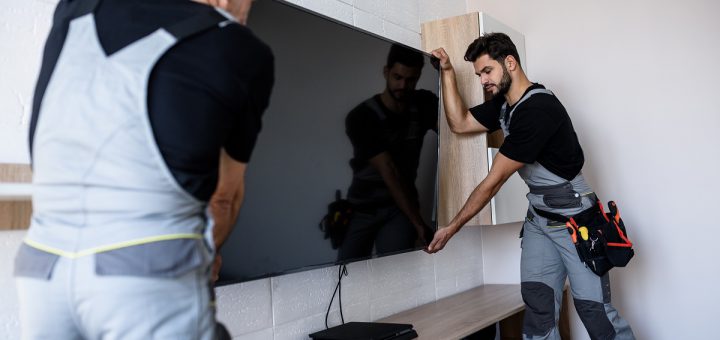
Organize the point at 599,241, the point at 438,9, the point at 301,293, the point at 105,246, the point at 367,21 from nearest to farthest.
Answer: the point at 105,246 < the point at 301,293 < the point at 599,241 < the point at 367,21 < the point at 438,9

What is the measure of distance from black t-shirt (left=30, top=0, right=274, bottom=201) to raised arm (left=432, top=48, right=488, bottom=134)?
82.1 inches

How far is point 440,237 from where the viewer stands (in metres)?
2.79

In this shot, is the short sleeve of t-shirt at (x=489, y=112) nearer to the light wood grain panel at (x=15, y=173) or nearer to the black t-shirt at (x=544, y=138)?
the black t-shirt at (x=544, y=138)

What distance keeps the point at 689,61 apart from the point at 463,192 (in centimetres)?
140

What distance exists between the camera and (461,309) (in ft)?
9.76

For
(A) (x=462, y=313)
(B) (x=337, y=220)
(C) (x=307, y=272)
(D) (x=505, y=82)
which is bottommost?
(A) (x=462, y=313)

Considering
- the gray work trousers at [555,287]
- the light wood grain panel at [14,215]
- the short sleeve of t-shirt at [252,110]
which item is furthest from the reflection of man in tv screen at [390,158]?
the short sleeve of t-shirt at [252,110]

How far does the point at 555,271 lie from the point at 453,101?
91 cm

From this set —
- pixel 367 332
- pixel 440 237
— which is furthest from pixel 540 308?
pixel 367 332

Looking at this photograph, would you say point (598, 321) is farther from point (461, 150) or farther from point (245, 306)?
point (245, 306)

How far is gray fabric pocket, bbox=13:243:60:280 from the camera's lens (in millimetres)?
851

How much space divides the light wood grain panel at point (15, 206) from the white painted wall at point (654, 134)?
2925 millimetres

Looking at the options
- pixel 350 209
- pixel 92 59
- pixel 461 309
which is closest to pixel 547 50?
pixel 461 309

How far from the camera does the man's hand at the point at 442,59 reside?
298 centimetres
